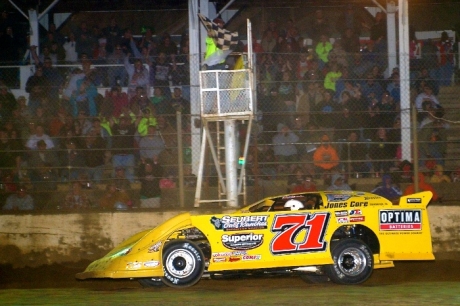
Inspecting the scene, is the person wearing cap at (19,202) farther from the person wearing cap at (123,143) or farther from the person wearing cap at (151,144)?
the person wearing cap at (151,144)

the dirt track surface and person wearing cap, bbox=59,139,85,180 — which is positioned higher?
person wearing cap, bbox=59,139,85,180

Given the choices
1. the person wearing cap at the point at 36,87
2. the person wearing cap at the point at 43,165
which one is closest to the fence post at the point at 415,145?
the person wearing cap at the point at 43,165

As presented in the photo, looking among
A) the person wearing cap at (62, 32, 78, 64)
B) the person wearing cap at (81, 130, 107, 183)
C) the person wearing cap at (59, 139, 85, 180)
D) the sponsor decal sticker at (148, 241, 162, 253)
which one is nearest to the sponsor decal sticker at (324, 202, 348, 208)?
the sponsor decal sticker at (148, 241, 162, 253)

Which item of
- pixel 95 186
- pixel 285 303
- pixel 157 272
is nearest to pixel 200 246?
pixel 157 272

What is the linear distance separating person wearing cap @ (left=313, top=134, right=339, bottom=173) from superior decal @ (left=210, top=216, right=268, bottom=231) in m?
3.39

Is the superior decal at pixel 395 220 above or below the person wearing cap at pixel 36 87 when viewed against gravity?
below

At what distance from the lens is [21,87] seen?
15.4 meters

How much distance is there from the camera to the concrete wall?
38.8 feet

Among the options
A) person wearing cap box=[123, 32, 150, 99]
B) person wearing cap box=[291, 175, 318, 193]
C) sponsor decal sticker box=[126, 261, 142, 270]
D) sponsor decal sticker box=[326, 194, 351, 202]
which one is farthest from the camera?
person wearing cap box=[123, 32, 150, 99]

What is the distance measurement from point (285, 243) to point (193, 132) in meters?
3.70

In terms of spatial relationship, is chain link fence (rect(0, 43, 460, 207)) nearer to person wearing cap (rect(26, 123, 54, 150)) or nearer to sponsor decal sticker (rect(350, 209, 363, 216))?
person wearing cap (rect(26, 123, 54, 150))

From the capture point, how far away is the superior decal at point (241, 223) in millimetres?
9555

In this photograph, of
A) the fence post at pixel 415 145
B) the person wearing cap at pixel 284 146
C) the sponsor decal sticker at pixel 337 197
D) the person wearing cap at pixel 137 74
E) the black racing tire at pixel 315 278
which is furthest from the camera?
the person wearing cap at pixel 137 74

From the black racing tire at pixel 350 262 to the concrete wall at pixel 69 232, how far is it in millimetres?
2494
